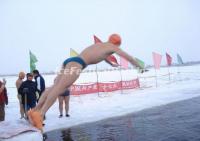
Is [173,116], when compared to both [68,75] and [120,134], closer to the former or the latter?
[120,134]

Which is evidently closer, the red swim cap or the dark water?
the red swim cap

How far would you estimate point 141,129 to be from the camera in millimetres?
8492

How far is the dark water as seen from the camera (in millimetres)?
7457

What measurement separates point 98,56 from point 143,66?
2.89ft

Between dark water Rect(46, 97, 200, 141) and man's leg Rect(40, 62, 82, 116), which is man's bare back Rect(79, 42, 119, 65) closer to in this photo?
man's leg Rect(40, 62, 82, 116)

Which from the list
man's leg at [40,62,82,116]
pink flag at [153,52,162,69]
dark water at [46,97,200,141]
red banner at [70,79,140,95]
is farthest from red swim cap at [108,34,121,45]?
pink flag at [153,52,162,69]

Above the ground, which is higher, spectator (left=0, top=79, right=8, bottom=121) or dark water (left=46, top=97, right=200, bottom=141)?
spectator (left=0, top=79, right=8, bottom=121)

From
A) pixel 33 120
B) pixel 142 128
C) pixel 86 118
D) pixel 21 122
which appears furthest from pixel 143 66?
pixel 86 118

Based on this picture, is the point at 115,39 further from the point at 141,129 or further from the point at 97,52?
the point at 141,129

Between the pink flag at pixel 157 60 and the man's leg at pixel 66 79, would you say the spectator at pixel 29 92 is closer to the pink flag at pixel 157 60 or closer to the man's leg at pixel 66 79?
the man's leg at pixel 66 79

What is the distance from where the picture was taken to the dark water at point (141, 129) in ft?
24.5

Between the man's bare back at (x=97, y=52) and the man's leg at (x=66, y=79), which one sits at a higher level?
the man's bare back at (x=97, y=52)

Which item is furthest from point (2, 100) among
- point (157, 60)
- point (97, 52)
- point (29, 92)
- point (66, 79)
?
point (157, 60)

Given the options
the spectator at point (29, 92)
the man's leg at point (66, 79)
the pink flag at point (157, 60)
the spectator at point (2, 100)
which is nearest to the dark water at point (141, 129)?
the spectator at point (29, 92)
